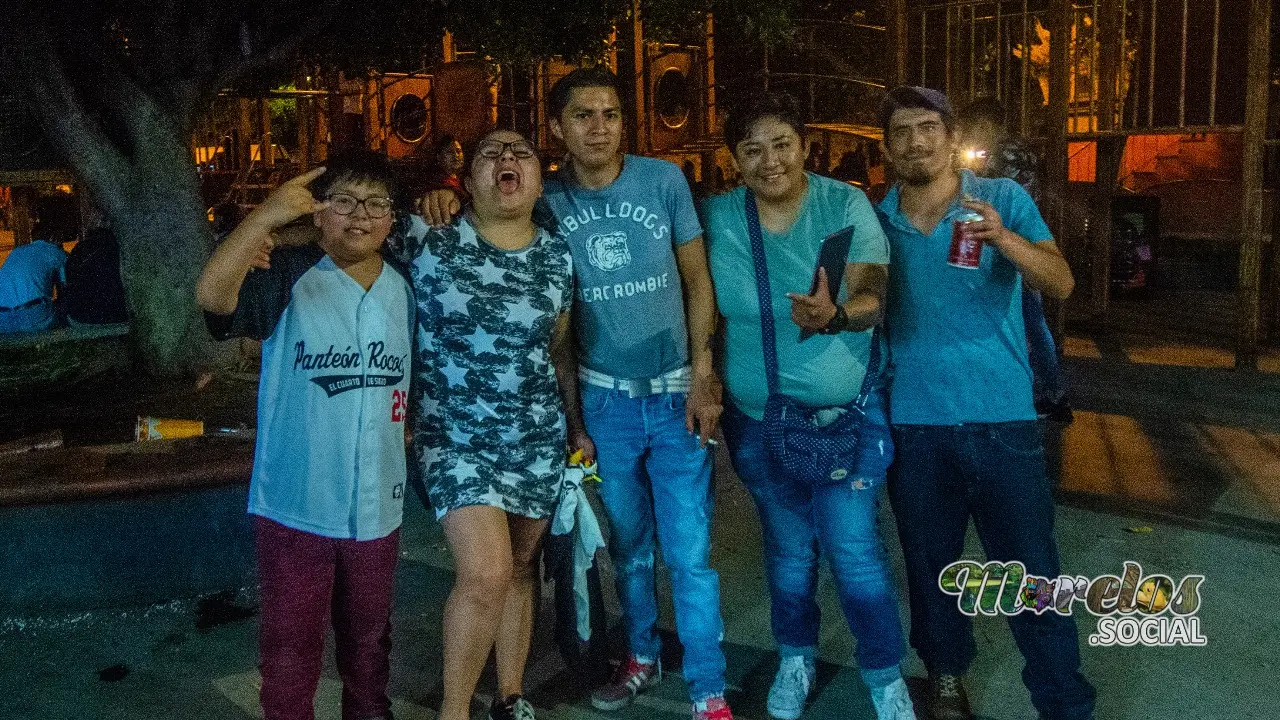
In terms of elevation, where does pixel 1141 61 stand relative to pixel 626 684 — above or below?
above

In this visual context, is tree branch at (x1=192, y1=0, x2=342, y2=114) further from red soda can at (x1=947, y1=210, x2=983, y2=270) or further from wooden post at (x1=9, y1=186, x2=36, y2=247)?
wooden post at (x1=9, y1=186, x2=36, y2=247)

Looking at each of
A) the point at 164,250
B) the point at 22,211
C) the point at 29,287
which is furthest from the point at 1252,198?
the point at 22,211

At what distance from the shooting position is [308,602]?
136 inches

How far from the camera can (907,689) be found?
3924mm

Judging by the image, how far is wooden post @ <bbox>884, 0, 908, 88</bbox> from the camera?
8.74 m

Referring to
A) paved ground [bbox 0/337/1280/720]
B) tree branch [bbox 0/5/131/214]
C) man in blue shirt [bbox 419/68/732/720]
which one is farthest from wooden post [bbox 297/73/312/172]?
man in blue shirt [bbox 419/68/732/720]

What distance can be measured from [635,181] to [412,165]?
10751mm

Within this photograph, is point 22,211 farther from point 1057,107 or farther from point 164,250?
point 1057,107

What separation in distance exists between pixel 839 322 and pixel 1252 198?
24.6ft

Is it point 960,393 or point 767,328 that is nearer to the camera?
point 960,393

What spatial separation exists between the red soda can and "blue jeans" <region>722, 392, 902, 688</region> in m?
0.59

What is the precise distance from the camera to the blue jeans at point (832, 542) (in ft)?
12.3

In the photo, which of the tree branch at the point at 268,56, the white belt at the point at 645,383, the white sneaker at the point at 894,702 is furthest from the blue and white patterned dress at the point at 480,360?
the tree branch at the point at 268,56

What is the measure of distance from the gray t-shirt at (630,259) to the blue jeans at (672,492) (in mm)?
149
